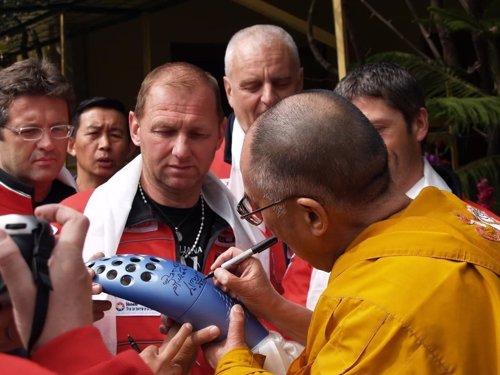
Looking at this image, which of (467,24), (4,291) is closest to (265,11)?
(467,24)

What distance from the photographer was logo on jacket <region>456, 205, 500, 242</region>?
2090mm

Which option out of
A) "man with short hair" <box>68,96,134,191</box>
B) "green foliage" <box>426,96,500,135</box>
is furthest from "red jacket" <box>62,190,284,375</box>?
"man with short hair" <box>68,96,134,191</box>

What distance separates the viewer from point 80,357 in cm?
150

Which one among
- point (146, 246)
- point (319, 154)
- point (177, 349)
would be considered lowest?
point (177, 349)

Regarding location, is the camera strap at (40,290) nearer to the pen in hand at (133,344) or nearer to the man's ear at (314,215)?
the man's ear at (314,215)

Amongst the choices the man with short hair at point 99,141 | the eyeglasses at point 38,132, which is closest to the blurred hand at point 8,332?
the eyeglasses at point 38,132

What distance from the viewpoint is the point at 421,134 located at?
3.28 metres

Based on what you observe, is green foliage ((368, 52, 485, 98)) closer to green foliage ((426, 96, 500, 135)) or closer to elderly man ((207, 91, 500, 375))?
green foliage ((426, 96, 500, 135))

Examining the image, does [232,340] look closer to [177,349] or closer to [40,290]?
[177,349]

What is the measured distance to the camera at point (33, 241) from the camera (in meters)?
1.46

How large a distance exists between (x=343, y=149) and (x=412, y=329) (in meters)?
0.44

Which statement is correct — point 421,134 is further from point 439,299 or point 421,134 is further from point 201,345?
point 439,299

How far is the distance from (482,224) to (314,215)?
406 millimetres

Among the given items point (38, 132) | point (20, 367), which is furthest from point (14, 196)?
point (20, 367)
